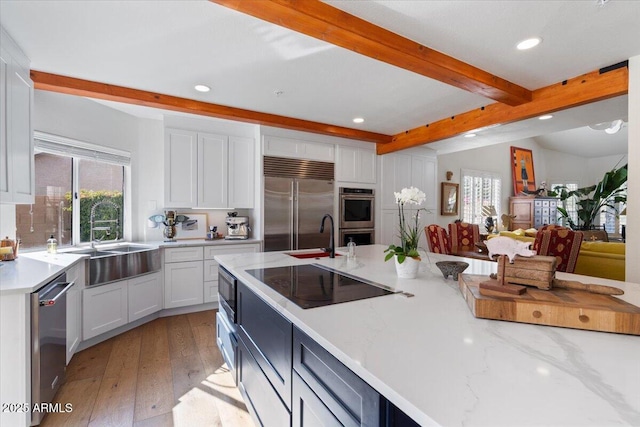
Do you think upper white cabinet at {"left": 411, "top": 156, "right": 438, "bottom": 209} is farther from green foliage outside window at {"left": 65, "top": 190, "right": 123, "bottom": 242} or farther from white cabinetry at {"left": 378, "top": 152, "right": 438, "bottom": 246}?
green foliage outside window at {"left": 65, "top": 190, "right": 123, "bottom": 242}

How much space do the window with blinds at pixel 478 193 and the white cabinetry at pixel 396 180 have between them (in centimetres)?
206

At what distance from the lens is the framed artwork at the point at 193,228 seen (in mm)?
4031

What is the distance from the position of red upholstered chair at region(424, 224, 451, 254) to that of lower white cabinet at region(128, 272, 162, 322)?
11.2ft

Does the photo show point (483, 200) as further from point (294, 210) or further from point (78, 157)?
point (78, 157)

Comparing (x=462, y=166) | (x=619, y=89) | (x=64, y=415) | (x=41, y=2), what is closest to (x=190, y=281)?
(x=64, y=415)

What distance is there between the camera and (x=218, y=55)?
235 centimetres

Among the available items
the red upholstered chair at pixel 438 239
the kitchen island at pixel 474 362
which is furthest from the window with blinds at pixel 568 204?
the kitchen island at pixel 474 362

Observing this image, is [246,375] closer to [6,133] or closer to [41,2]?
[6,133]

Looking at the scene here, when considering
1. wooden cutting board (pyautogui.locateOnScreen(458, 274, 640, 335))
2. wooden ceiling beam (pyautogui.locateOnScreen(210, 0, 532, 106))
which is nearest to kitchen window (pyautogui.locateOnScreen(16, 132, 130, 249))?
wooden ceiling beam (pyautogui.locateOnScreen(210, 0, 532, 106))

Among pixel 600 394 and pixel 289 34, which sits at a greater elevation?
pixel 289 34

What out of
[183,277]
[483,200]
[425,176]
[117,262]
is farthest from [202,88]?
[483,200]

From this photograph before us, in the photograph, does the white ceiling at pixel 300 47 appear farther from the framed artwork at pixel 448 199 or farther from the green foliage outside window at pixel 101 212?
the framed artwork at pixel 448 199

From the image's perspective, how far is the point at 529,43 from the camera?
2.19m

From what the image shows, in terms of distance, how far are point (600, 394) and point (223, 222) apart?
4265 mm
